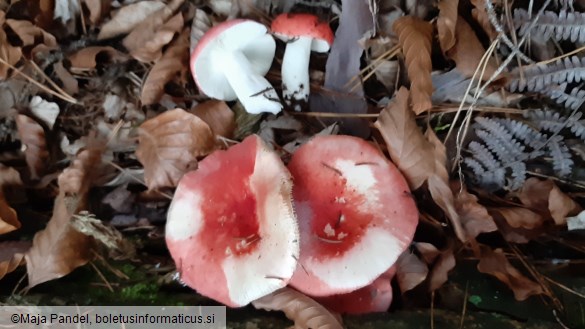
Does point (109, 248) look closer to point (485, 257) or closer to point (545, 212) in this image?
point (485, 257)

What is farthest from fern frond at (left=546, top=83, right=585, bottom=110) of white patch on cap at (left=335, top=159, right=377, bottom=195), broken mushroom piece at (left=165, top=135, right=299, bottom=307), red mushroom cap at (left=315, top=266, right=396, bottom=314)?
broken mushroom piece at (left=165, top=135, right=299, bottom=307)

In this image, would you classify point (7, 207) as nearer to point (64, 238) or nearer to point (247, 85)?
point (64, 238)

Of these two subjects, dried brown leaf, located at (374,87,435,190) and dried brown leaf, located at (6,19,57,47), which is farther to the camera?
dried brown leaf, located at (6,19,57,47)

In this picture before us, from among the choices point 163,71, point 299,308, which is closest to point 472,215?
point 299,308

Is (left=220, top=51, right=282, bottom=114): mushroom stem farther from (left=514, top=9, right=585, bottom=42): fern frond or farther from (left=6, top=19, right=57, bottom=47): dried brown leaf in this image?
(left=514, top=9, right=585, bottom=42): fern frond

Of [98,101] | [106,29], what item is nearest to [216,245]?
[98,101]

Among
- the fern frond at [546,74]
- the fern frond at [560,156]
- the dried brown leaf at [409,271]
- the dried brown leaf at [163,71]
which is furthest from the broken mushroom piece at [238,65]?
the fern frond at [560,156]

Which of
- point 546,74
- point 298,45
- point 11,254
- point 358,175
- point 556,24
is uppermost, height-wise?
point 556,24
